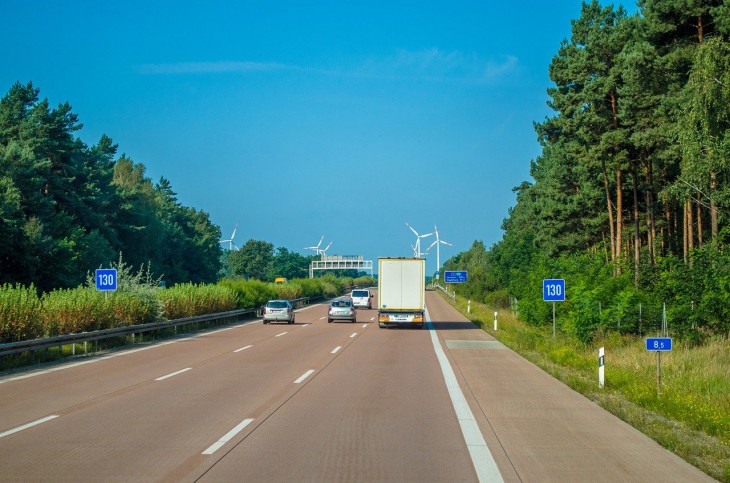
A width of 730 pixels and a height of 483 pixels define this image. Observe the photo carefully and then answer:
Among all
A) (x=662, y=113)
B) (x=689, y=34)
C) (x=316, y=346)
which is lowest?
(x=316, y=346)

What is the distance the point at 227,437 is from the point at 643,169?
41.1m

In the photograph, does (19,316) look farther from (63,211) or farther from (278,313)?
(63,211)

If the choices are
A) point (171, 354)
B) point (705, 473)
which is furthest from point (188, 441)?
point (171, 354)

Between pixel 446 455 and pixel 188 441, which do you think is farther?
pixel 188 441

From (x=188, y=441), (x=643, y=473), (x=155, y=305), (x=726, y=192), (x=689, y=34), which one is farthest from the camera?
(x=155, y=305)

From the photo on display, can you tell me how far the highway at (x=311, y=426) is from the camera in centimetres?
849

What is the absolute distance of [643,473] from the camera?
27.8ft

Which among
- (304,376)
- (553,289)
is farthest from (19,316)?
(553,289)

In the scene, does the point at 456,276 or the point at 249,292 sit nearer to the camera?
the point at 249,292

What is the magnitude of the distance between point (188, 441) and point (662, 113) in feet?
90.8

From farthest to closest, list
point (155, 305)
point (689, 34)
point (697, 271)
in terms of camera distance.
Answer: point (155, 305), point (689, 34), point (697, 271)

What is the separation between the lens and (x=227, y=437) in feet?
34.1

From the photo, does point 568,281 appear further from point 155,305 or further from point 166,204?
point 166,204

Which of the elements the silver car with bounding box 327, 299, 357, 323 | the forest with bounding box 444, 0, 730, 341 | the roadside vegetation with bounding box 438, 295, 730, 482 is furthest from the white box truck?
the roadside vegetation with bounding box 438, 295, 730, 482
